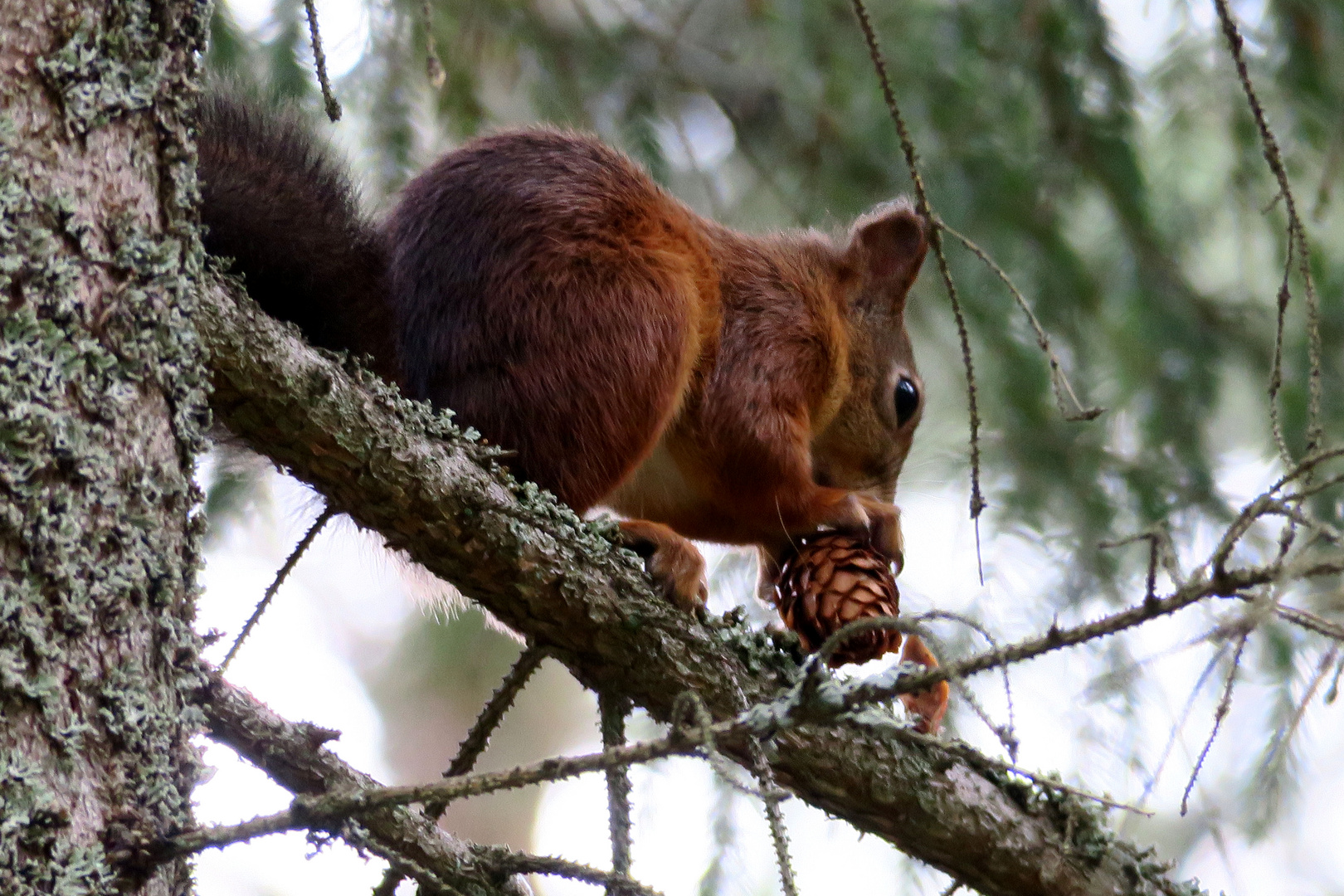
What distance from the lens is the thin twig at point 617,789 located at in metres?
1.19

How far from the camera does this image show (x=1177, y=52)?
218 cm

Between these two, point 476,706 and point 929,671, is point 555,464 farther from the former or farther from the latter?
A: point 476,706

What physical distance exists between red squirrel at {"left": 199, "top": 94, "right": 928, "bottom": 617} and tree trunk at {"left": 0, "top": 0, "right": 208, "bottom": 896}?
41 centimetres

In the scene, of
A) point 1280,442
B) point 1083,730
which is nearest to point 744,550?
point 1083,730

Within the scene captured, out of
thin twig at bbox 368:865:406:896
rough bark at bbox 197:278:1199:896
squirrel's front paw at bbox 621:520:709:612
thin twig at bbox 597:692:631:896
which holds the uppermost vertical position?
squirrel's front paw at bbox 621:520:709:612

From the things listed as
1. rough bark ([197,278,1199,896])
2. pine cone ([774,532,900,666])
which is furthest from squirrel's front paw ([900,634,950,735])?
rough bark ([197,278,1199,896])

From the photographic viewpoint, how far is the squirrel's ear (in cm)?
218

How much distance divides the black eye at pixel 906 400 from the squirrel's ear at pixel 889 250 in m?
0.16

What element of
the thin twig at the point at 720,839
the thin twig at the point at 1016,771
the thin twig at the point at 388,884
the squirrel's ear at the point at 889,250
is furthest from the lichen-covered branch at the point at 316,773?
the squirrel's ear at the point at 889,250

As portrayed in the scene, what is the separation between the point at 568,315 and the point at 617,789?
594 mm

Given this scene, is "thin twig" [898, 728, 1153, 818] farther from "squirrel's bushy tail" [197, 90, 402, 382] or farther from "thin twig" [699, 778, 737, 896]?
"thin twig" [699, 778, 737, 896]

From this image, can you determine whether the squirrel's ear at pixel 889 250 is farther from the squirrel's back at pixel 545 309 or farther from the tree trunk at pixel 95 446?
the tree trunk at pixel 95 446

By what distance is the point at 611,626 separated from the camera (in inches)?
47.7

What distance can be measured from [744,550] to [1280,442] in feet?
4.20
